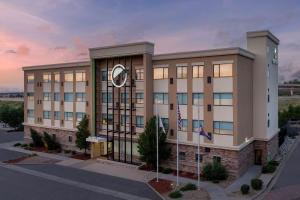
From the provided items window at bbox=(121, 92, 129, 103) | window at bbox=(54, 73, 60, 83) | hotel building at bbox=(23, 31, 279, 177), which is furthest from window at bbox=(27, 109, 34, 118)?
window at bbox=(121, 92, 129, 103)

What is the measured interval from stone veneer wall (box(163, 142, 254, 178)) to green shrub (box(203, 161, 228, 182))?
1084mm

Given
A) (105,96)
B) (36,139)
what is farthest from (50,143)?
(105,96)

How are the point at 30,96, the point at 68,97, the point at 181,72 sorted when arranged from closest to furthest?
the point at 181,72
the point at 68,97
the point at 30,96

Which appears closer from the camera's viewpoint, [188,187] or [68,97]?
[188,187]

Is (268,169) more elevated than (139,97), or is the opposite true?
(139,97)

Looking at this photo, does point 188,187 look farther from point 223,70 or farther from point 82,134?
point 82,134

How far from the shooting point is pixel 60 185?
3481 cm

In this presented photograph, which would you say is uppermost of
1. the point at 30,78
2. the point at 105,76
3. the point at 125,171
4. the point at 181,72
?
the point at 30,78

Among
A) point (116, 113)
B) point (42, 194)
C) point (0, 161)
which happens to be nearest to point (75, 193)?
point (42, 194)

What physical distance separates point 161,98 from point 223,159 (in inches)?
422

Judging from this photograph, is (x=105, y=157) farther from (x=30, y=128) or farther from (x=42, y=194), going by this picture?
(x=30, y=128)

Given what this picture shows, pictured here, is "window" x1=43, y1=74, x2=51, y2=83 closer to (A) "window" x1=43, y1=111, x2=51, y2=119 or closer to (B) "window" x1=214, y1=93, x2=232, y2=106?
(A) "window" x1=43, y1=111, x2=51, y2=119

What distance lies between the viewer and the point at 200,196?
30484 millimetres

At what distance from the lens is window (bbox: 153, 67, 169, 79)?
1588 inches
